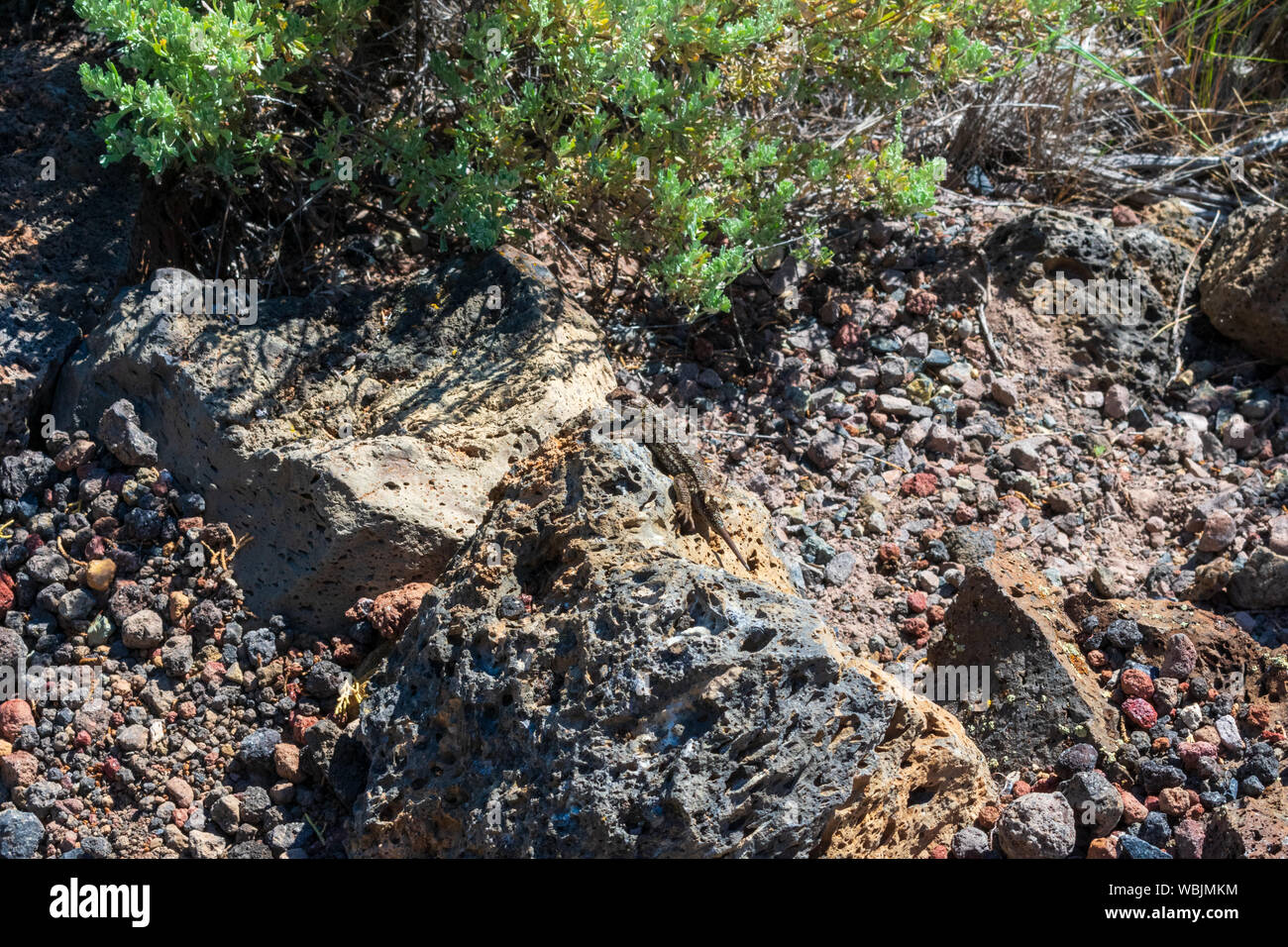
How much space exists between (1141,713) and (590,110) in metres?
2.64

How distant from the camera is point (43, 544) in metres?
3.48

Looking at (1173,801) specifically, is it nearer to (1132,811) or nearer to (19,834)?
(1132,811)

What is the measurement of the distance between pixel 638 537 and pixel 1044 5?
2.73 meters

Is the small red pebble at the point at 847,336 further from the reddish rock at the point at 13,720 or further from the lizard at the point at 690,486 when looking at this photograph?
the reddish rock at the point at 13,720

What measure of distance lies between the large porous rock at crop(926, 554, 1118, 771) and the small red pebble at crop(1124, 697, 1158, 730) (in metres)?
0.04

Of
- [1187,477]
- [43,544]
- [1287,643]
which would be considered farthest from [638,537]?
[1187,477]

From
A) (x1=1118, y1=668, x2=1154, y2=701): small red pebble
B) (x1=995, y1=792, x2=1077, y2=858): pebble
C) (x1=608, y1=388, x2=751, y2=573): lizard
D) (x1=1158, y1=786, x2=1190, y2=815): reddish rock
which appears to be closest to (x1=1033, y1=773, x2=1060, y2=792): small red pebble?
(x1=995, y1=792, x2=1077, y2=858): pebble

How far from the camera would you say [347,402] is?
3598 mm

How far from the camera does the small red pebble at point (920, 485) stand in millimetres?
4121

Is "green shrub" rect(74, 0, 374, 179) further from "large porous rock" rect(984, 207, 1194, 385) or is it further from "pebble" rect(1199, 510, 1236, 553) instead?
"pebble" rect(1199, 510, 1236, 553)

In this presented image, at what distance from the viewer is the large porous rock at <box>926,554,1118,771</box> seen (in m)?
3.24

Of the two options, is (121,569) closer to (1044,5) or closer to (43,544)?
(43,544)

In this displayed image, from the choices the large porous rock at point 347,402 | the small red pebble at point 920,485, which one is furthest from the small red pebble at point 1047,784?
the large porous rock at point 347,402

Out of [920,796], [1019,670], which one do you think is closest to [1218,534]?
[1019,670]
